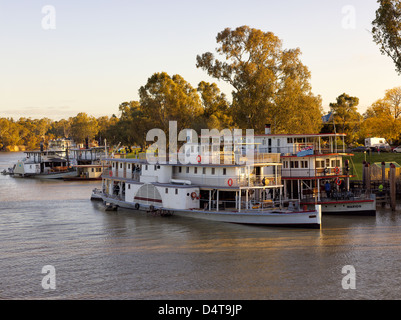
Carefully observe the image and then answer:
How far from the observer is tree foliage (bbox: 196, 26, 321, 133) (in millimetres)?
61812

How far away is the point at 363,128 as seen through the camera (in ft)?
306

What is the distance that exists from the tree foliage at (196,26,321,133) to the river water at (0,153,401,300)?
2199 centimetres

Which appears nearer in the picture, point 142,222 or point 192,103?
point 142,222

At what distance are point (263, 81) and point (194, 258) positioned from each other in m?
37.0

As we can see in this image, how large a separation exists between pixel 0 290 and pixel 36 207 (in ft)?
96.1

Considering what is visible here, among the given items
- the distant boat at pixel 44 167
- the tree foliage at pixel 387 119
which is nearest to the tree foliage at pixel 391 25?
the tree foliage at pixel 387 119

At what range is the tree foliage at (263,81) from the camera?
61.8 metres

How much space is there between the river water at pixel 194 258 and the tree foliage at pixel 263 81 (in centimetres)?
2199

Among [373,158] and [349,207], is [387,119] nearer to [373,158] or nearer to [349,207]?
[373,158]

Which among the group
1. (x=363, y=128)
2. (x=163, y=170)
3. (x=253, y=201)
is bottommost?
(x=253, y=201)

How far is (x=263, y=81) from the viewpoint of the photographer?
200ft

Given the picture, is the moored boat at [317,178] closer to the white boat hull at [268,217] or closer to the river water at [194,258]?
the river water at [194,258]

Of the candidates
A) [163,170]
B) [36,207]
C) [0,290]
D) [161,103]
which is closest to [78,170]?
[161,103]
